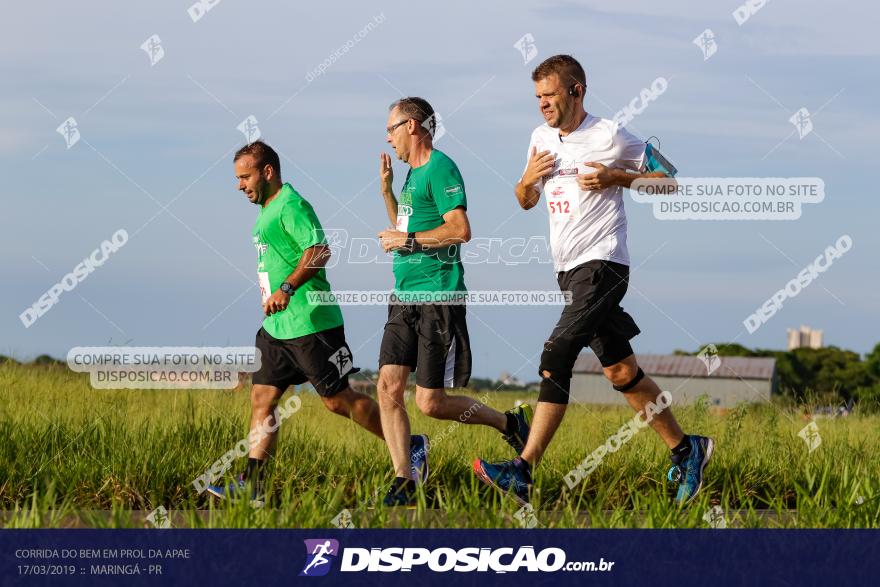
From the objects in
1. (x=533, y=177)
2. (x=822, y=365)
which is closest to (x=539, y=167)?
(x=533, y=177)

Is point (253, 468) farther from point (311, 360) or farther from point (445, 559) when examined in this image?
point (445, 559)

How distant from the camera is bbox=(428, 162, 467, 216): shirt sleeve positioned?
7078mm

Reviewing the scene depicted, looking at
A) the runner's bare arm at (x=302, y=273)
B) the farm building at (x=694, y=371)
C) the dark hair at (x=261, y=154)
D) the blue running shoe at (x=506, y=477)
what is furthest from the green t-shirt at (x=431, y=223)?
the farm building at (x=694, y=371)

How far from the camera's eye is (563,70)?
23.1 feet

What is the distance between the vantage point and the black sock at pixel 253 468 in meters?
7.49

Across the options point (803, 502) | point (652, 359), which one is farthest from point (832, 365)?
point (803, 502)

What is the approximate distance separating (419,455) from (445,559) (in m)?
1.98

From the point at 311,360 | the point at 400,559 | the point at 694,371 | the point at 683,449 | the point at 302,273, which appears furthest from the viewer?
the point at 694,371

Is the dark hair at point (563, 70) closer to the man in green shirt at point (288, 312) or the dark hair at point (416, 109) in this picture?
the dark hair at point (416, 109)

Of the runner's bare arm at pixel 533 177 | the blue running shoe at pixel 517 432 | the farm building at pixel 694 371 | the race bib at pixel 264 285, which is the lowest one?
the blue running shoe at pixel 517 432

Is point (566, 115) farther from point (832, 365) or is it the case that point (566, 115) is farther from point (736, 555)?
point (832, 365)

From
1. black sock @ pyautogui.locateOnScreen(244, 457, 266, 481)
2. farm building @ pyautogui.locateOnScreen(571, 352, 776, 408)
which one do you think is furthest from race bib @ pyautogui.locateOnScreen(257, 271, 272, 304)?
farm building @ pyautogui.locateOnScreen(571, 352, 776, 408)

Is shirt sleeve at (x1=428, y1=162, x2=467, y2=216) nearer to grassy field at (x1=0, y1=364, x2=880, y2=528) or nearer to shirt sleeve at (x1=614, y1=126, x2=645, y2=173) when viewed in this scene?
shirt sleeve at (x1=614, y1=126, x2=645, y2=173)

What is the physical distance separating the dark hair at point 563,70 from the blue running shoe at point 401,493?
103 inches
